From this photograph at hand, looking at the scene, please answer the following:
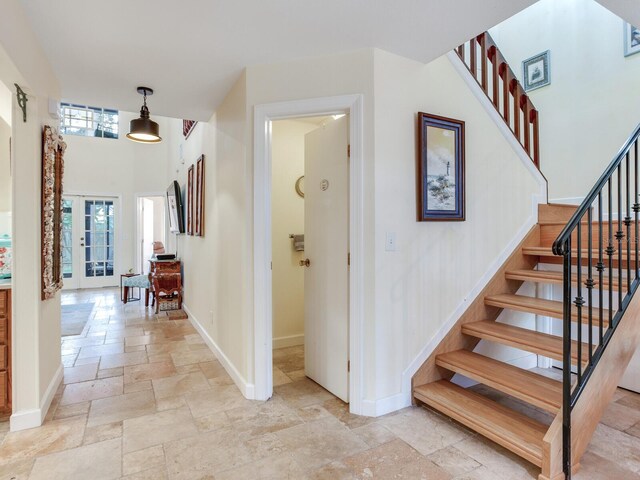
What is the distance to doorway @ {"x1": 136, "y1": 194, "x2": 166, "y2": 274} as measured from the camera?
8.16m

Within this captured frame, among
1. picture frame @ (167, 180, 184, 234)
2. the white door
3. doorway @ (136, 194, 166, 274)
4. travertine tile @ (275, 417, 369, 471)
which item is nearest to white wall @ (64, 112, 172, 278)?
doorway @ (136, 194, 166, 274)

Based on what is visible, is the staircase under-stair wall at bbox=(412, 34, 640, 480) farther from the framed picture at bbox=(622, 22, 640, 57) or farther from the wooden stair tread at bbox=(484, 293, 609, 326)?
the framed picture at bbox=(622, 22, 640, 57)

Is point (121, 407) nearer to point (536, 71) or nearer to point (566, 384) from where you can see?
point (566, 384)

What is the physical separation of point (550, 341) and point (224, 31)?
8.89 feet

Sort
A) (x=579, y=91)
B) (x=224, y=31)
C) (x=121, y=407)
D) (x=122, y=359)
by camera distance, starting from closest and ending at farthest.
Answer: (x=224, y=31) → (x=121, y=407) → (x=122, y=359) → (x=579, y=91)

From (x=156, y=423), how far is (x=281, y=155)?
2.66 metres

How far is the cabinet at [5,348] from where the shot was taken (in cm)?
224

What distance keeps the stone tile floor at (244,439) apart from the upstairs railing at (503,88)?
7.01ft

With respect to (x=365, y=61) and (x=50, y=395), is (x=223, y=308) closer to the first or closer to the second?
(x=50, y=395)

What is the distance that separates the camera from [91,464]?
1891 millimetres

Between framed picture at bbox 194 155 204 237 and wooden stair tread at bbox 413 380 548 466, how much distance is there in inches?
112

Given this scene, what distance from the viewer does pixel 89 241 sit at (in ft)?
25.7

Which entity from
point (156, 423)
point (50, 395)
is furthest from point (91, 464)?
point (50, 395)

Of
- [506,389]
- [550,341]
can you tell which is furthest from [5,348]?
[550,341]
